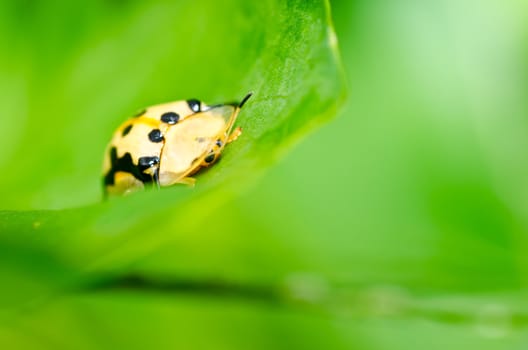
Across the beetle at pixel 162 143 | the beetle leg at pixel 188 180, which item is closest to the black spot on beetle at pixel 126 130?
the beetle at pixel 162 143

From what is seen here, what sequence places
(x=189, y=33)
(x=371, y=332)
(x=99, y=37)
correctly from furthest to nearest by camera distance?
(x=371, y=332) → (x=99, y=37) → (x=189, y=33)

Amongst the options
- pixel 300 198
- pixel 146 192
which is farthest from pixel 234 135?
pixel 300 198

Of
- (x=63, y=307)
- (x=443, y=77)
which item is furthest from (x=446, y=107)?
(x=63, y=307)

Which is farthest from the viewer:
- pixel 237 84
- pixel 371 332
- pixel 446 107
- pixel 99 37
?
pixel 446 107

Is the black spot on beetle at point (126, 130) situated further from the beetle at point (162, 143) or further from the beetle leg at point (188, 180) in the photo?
the beetle leg at point (188, 180)

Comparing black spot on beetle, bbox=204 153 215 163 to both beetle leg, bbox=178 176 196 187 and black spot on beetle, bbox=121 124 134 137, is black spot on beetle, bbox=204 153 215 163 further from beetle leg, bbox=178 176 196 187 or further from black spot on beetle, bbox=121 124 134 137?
black spot on beetle, bbox=121 124 134 137

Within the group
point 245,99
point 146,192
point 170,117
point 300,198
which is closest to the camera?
point 146,192

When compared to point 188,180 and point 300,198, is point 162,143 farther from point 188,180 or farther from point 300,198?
point 300,198

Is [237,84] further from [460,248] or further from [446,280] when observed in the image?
[460,248]
